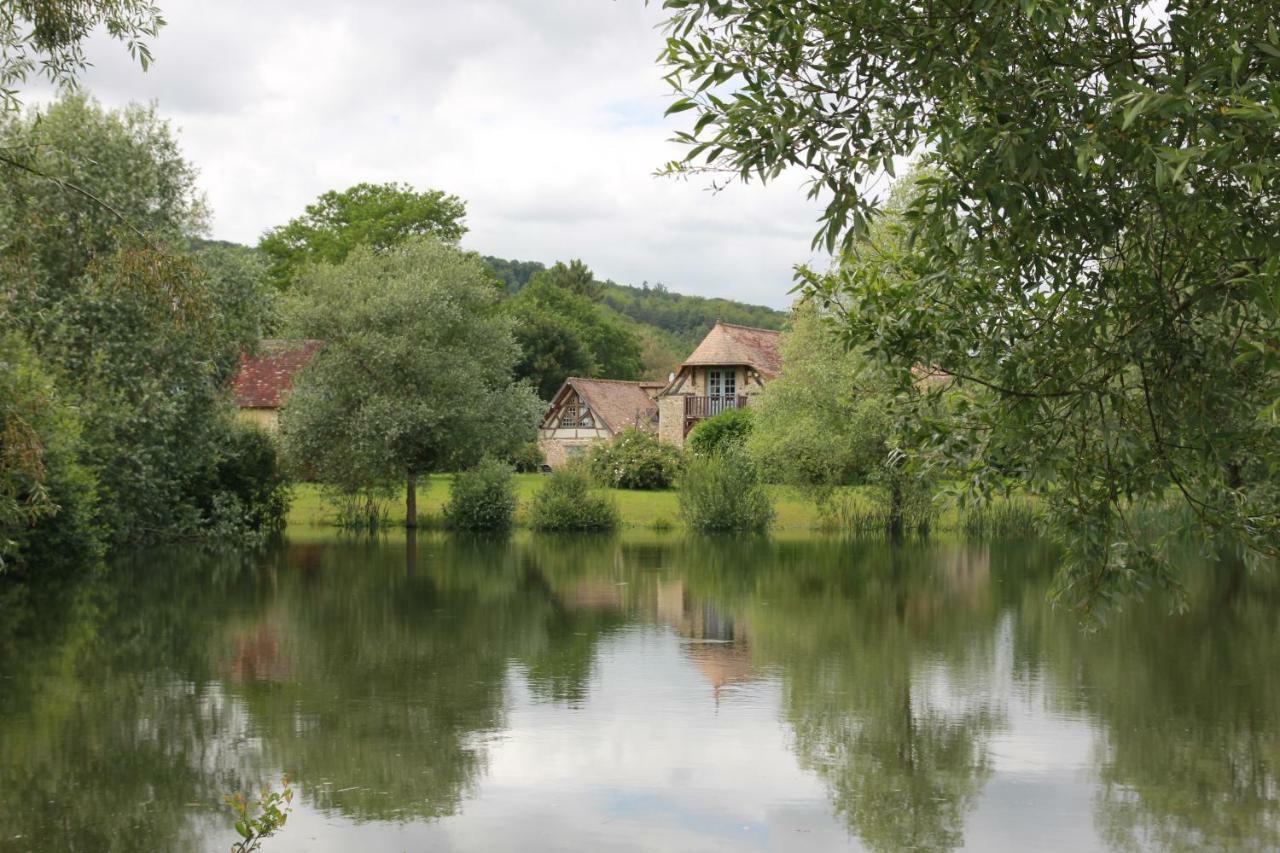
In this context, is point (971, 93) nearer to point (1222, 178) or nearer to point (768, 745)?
point (1222, 178)

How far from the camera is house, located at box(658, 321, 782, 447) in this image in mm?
60594

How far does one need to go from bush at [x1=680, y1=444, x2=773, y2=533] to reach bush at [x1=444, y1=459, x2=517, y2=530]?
5.49 meters

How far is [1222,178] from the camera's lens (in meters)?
6.21

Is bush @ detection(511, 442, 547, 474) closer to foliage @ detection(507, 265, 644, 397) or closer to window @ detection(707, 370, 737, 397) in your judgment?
foliage @ detection(507, 265, 644, 397)

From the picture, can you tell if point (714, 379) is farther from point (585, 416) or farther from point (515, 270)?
point (515, 270)

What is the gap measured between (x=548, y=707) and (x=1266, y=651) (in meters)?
9.62

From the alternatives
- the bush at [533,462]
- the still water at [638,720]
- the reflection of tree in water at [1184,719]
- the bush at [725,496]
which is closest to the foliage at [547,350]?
the bush at [533,462]

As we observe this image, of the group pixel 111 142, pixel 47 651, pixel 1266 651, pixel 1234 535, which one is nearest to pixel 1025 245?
pixel 1234 535


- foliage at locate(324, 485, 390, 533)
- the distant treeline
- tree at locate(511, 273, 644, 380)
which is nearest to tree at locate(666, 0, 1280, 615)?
foliage at locate(324, 485, 390, 533)

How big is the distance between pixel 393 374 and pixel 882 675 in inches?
1015

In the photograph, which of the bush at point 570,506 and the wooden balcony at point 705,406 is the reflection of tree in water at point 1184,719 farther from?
the wooden balcony at point 705,406

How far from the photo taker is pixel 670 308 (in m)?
137

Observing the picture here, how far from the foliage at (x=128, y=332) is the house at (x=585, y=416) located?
110 ft

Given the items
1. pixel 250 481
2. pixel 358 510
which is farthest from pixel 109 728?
pixel 358 510
